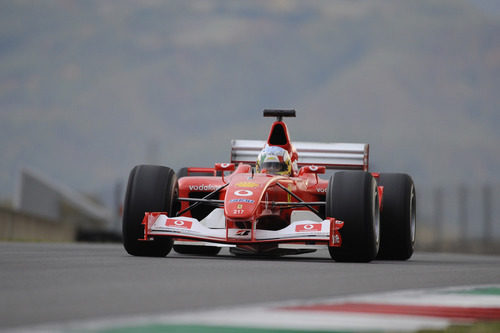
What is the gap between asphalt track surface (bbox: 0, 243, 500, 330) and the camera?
6078 mm

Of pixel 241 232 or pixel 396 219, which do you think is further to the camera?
pixel 396 219

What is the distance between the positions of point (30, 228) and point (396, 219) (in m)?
23.0

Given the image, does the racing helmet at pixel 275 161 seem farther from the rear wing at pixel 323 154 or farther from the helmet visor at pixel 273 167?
the rear wing at pixel 323 154

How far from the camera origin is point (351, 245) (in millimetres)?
12992

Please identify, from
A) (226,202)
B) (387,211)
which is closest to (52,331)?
(226,202)

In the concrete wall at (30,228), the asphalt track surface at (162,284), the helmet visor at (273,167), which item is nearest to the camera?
the asphalt track surface at (162,284)

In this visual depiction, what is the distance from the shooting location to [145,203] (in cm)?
1362

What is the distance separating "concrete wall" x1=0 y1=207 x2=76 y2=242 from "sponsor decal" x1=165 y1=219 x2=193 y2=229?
51.4 ft

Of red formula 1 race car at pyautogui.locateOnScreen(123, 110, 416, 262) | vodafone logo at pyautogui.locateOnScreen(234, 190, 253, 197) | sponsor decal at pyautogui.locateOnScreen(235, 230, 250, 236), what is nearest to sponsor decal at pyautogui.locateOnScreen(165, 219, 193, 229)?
red formula 1 race car at pyautogui.locateOnScreen(123, 110, 416, 262)

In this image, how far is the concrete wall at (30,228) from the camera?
3269 centimetres

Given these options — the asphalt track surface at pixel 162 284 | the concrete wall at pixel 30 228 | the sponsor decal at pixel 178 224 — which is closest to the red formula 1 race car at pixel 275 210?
the sponsor decal at pixel 178 224

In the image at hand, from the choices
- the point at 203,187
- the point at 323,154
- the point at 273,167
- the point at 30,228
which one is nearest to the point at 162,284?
the point at 203,187

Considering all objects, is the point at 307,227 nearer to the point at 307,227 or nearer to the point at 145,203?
the point at 307,227

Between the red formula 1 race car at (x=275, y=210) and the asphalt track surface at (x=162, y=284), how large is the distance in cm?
124
